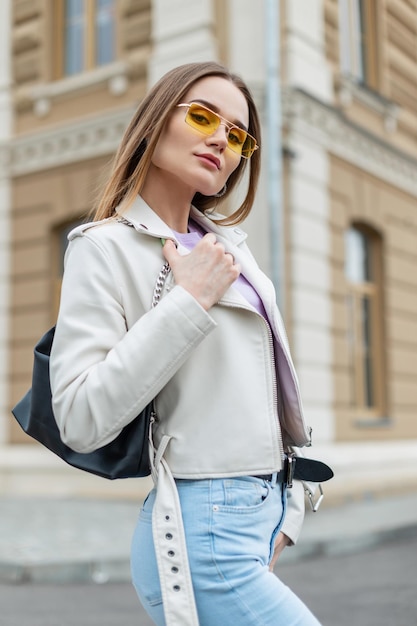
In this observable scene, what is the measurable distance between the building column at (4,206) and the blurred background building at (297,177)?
0.02 meters

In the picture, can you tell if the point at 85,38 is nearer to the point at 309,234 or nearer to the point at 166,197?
the point at 309,234

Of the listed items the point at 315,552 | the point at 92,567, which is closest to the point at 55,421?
the point at 92,567

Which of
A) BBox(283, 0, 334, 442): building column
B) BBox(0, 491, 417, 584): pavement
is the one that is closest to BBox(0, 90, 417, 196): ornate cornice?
BBox(283, 0, 334, 442): building column

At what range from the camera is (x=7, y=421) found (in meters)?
11.3

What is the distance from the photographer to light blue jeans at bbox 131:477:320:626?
136 centimetres

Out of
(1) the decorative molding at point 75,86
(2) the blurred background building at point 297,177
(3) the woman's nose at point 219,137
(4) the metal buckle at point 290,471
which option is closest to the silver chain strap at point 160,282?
(3) the woman's nose at point 219,137

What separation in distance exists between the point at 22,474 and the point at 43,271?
104 inches

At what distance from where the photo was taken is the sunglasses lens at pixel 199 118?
60.5 inches

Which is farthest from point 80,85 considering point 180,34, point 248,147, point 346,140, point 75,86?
point 248,147

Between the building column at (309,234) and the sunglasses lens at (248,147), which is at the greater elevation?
the building column at (309,234)

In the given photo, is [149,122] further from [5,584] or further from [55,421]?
[5,584]

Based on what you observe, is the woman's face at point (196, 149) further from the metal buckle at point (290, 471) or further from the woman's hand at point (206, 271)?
the metal buckle at point (290, 471)

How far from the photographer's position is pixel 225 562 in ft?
4.49

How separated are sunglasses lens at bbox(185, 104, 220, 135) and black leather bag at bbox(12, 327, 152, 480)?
1.62 feet
